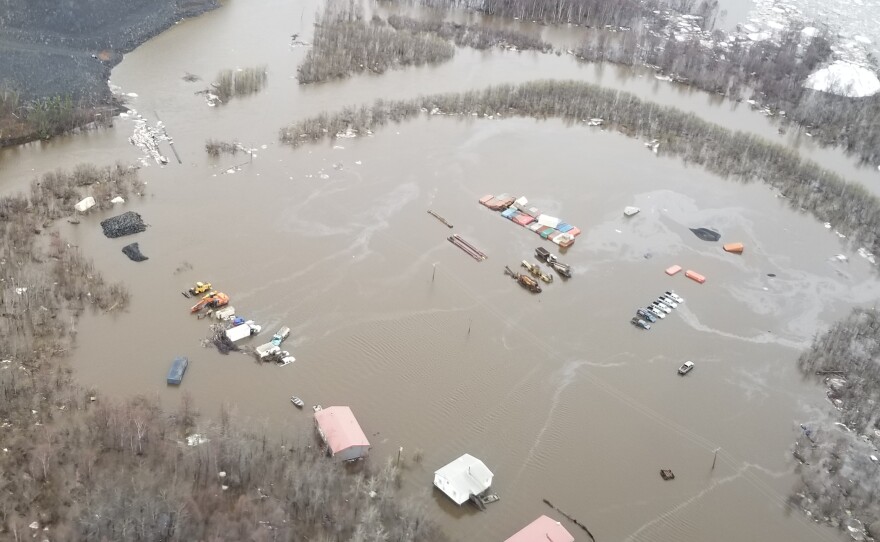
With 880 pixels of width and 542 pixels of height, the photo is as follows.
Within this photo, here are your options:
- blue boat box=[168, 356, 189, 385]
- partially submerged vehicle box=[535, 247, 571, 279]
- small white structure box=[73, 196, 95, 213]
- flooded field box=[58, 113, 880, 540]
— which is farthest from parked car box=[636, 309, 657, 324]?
small white structure box=[73, 196, 95, 213]

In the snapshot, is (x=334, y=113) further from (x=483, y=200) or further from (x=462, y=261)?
(x=462, y=261)

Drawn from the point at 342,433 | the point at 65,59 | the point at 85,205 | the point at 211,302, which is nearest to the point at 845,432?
the point at 342,433

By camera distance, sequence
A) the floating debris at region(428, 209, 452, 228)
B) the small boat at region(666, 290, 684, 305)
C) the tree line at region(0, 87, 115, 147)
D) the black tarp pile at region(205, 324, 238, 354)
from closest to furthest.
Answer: the black tarp pile at region(205, 324, 238, 354) → the small boat at region(666, 290, 684, 305) → the floating debris at region(428, 209, 452, 228) → the tree line at region(0, 87, 115, 147)

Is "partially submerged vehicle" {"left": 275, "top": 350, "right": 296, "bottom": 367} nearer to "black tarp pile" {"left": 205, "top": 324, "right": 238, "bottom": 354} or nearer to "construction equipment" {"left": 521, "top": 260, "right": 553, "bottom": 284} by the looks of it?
"black tarp pile" {"left": 205, "top": 324, "right": 238, "bottom": 354}

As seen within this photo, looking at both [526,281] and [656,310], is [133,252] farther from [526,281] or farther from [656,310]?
[656,310]

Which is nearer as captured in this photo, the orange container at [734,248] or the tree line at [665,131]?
the orange container at [734,248]

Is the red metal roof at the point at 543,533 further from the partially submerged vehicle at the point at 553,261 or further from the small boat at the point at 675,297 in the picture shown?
the small boat at the point at 675,297

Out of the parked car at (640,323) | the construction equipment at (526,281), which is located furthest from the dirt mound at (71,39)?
the parked car at (640,323)
